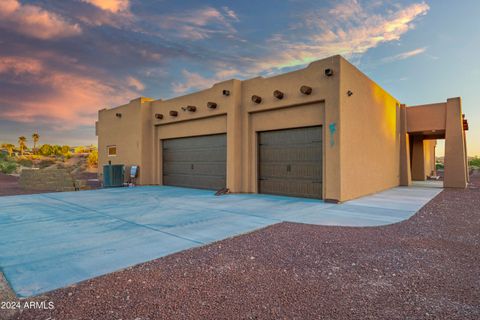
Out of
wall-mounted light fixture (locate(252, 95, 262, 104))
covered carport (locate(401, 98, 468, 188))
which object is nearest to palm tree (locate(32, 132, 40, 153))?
wall-mounted light fixture (locate(252, 95, 262, 104))

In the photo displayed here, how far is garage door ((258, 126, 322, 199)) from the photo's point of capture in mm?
9570

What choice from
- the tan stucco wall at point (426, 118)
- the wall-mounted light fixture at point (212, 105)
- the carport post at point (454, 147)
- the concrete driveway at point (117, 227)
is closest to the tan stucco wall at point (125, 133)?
the wall-mounted light fixture at point (212, 105)

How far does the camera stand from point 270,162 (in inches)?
428

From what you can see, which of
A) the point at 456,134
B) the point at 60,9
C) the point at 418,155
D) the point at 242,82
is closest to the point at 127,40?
the point at 60,9

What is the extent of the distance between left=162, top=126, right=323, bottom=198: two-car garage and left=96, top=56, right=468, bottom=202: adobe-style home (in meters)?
0.04

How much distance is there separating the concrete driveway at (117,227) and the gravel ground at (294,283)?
462 millimetres

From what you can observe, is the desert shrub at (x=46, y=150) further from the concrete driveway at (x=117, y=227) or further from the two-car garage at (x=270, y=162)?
the concrete driveway at (x=117, y=227)

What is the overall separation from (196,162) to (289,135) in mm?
5545

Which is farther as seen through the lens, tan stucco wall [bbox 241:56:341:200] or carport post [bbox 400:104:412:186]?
carport post [bbox 400:104:412:186]

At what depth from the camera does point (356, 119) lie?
987 cm

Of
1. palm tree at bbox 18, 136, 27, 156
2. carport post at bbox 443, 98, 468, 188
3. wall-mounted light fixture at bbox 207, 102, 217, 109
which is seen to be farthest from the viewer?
palm tree at bbox 18, 136, 27, 156

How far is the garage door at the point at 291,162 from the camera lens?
31.4 feet

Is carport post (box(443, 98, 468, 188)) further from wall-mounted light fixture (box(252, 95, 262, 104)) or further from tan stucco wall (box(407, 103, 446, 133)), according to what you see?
wall-mounted light fixture (box(252, 95, 262, 104))

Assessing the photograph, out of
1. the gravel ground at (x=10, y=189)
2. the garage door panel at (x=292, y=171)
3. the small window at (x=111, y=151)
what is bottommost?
the gravel ground at (x=10, y=189)
